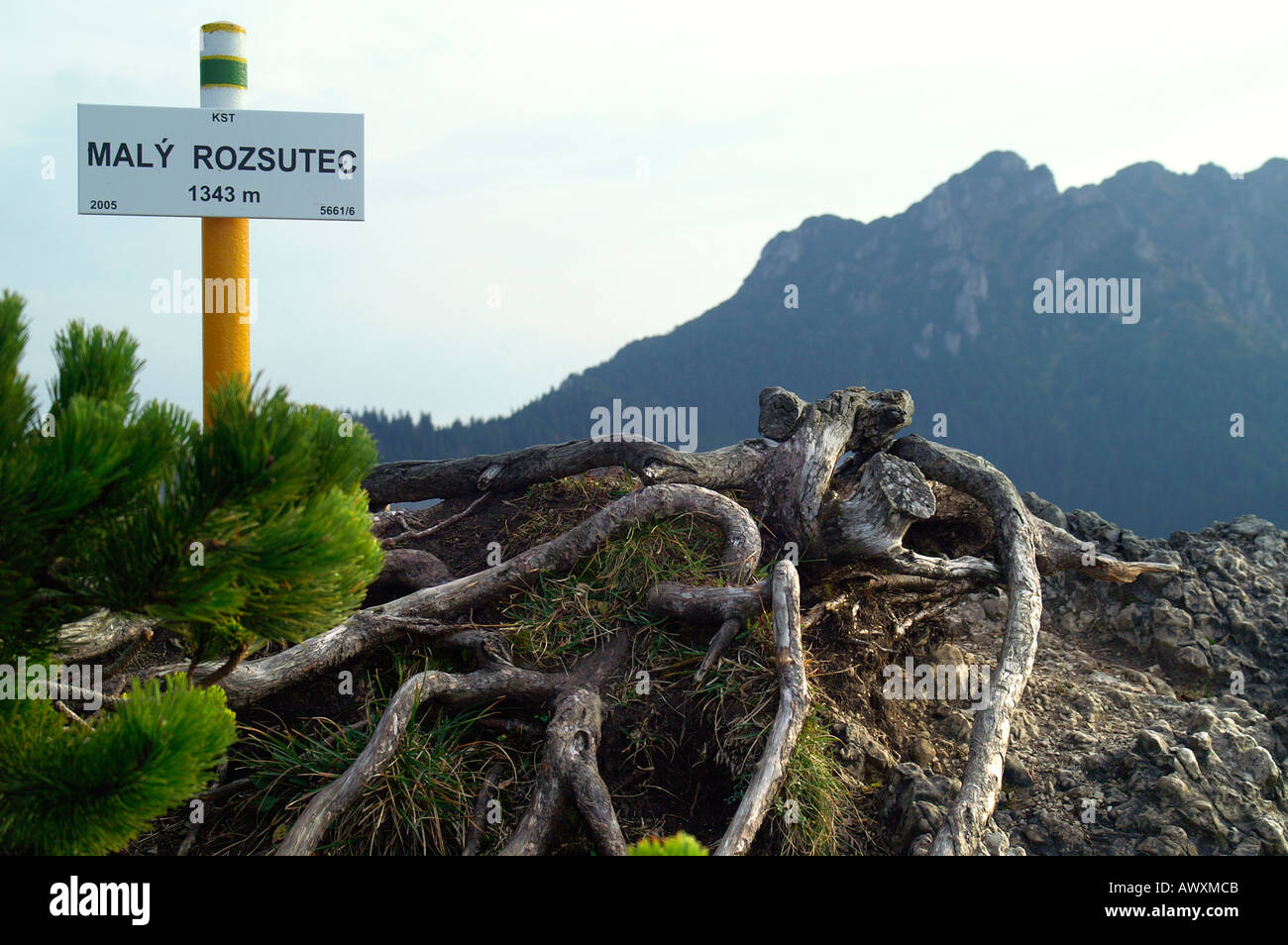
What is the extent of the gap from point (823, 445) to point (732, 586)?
187cm

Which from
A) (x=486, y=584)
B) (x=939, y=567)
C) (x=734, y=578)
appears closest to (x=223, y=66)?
(x=486, y=584)

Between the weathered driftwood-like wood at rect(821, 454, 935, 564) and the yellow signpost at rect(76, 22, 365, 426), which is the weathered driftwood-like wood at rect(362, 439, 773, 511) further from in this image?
the yellow signpost at rect(76, 22, 365, 426)

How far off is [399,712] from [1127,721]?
5.14 meters

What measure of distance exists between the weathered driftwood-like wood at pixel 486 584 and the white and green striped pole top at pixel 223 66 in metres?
3.75

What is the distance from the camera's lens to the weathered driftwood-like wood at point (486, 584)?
5.63 meters

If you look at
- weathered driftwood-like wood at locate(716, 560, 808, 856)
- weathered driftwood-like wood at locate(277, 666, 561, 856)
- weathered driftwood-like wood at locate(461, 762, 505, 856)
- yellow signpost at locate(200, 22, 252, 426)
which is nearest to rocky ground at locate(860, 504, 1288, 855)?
weathered driftwood-like wood at locate(716, 560, 808, 856)

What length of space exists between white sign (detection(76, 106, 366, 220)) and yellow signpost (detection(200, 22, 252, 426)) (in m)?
0.25

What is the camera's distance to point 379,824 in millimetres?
4711

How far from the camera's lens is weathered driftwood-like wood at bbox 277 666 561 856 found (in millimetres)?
4625

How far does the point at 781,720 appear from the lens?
5004 mm

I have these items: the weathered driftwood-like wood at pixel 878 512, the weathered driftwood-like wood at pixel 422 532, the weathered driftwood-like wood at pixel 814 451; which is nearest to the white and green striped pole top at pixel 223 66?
the weathered driftwood-like wood at pixel 422 532

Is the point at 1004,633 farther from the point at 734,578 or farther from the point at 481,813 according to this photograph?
the point at 481,813

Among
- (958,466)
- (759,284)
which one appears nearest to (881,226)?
(759,284)

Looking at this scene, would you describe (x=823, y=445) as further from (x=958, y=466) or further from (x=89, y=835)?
(x=89, y=835)
